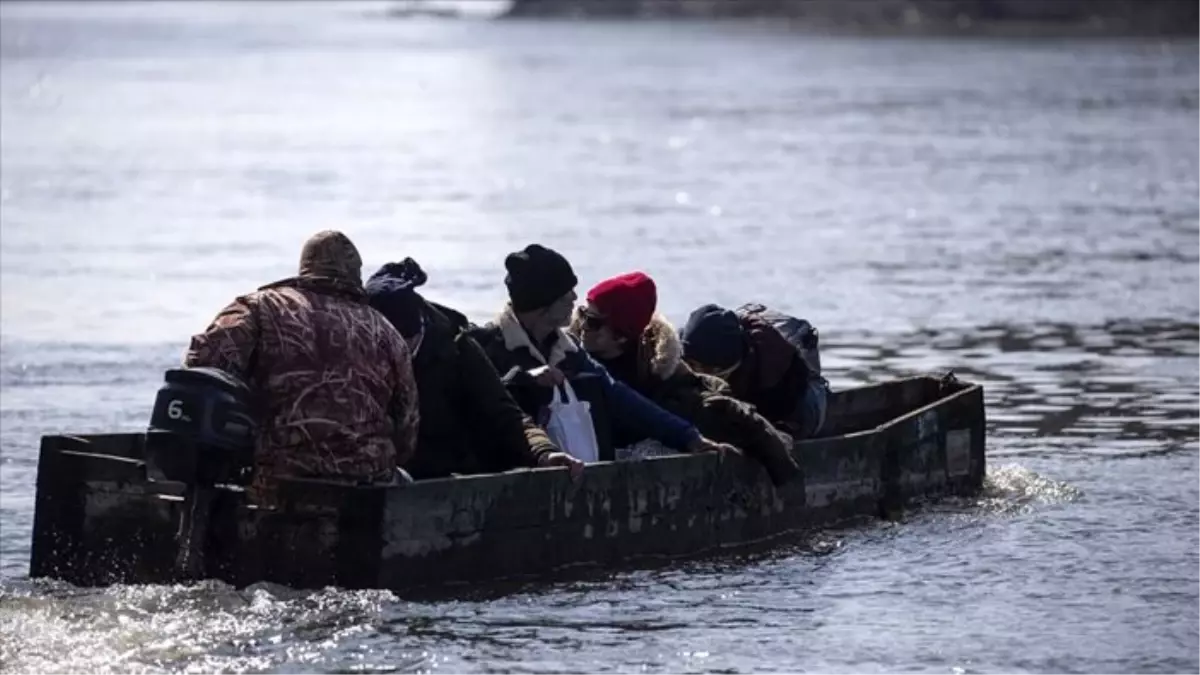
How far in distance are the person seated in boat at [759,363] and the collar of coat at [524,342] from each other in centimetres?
139

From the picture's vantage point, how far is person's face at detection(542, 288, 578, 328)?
12.9 m

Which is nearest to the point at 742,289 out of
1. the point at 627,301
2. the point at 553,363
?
the point at 627,301

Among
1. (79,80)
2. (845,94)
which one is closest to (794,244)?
(845,94)

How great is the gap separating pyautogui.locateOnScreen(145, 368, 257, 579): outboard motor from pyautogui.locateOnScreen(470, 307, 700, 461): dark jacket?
1.64 meters

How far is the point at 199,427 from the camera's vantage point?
11344mm

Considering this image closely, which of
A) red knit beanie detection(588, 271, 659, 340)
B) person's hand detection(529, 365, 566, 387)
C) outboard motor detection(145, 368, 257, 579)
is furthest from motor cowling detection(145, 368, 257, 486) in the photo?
red knit beanie detection(588, 271, 659, 340)

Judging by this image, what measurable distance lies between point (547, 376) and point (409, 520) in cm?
119

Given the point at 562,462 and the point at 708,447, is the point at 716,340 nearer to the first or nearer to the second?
the point at 708,447

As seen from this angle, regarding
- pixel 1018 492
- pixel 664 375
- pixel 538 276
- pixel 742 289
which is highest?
pixel 742 289

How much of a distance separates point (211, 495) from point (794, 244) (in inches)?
882

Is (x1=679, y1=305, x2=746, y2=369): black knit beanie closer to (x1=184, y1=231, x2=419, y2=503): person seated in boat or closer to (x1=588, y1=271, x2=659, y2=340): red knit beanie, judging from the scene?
(x1=588, y1=271, x2=659, y2=340): red knit beanie

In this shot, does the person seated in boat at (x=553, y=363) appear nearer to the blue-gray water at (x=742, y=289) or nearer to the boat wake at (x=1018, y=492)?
the blue-gray water at (x=742, y=289)

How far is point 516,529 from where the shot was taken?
12609 mm

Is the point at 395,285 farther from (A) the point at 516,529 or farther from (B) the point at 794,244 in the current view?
(B) the point at 794,244
